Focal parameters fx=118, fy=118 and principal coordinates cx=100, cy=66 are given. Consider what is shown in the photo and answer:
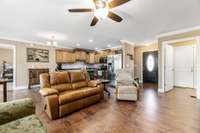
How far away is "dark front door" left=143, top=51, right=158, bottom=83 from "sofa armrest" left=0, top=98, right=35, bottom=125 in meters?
6.95

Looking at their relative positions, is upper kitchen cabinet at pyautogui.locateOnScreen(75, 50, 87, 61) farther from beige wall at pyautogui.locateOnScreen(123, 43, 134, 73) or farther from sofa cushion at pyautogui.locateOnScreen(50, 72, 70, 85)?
sofa cushion at pyautogui.locateOnScreen(50, 72, 70, 85)

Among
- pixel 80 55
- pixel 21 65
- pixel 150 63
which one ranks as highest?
pixel 80 55

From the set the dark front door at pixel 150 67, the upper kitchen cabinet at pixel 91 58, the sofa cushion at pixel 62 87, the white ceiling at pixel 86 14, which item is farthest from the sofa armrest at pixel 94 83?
the upper kitchen cabinet at pixel 91 58

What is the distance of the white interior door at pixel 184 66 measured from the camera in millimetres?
5820

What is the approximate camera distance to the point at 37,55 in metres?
6.54

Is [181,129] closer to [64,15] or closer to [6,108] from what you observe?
[6,108]

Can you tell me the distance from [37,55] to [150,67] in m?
6.68

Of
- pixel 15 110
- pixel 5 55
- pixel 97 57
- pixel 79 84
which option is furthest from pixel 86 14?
pixel 5 55

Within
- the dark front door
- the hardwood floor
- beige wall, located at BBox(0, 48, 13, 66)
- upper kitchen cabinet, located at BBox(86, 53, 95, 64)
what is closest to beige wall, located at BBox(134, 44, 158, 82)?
the dark front door

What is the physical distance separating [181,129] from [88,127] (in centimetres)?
168

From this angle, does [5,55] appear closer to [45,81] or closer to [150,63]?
[45,81]

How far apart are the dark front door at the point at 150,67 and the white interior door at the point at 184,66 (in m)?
1.02

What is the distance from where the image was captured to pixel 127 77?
4457mm

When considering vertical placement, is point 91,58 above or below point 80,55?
below
